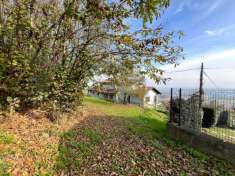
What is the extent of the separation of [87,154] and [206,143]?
14.4 feet

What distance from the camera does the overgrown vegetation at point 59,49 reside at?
6.61 metres

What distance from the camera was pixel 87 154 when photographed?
604 centimetres

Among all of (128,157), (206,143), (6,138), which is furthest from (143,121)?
(6,138)

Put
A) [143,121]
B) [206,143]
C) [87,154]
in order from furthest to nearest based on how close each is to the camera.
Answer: [143,121]
[206,143]
[87,154]

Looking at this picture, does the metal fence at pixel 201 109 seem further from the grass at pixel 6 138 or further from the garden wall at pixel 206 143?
the grass at pixel 6 138

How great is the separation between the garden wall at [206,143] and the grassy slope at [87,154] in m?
0.35

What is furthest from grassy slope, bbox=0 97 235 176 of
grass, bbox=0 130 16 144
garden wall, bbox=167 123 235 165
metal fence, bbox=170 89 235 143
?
metal fence, bbox=170 89 235 143

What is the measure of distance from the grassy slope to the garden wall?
35 cm

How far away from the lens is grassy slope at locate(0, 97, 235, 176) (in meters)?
4.79

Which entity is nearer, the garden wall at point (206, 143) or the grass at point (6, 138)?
the grass at point (6, 138)

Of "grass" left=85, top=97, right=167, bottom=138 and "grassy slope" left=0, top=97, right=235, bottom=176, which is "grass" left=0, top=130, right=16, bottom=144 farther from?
"grass" left=85, top=97, right=167, bottom=138

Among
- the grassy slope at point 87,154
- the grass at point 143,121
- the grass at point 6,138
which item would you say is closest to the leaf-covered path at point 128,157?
the grassy slope at point 87,154

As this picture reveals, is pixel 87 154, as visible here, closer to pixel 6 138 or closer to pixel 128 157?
pixel 128 157

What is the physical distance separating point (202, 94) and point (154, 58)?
2.49m
